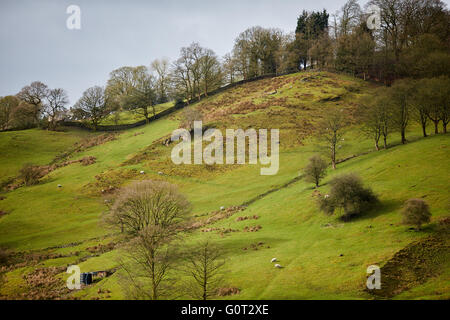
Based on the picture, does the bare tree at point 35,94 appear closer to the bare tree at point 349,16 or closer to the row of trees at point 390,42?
the row of trees at point 390,42

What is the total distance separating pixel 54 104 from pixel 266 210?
86.3m

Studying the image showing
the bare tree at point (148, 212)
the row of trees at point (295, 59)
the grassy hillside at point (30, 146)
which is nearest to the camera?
the bare tree at point (148, 212)

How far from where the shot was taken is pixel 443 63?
7044 centimetres

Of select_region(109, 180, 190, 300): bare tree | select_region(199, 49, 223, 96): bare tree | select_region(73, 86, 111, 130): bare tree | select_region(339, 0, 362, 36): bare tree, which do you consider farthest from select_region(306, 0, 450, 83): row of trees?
select_region(73, 86, 111, 130): bare tree

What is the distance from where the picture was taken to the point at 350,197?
106 ft

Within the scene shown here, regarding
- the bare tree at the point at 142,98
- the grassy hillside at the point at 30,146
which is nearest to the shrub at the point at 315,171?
the grassy hillside at the point at 30,146

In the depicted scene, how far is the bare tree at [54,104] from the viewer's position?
9419 cm

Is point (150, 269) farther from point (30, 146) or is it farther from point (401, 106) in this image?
point (30, 146)

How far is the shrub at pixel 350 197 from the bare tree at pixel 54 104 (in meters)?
92.3

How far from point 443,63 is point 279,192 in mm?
57837

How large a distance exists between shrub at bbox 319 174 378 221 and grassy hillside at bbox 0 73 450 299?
1346 mm

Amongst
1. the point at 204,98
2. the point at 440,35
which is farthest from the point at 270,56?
the point at 440,35

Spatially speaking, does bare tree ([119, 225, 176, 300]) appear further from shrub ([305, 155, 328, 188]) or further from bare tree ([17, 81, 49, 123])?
bare tree ([17, 81, 49, 123])
